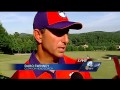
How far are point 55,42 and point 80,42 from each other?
0.55 meters

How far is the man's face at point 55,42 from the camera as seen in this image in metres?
1.93

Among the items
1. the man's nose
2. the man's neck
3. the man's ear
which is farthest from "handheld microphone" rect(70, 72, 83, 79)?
the man's ear

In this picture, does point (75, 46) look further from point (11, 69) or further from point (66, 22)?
point (11, 69)

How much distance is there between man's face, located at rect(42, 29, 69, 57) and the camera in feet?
6.33

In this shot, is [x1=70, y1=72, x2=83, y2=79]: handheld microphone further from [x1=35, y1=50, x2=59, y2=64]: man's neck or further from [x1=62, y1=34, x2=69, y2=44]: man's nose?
[x1=62, y1=34, x2=69, y2=44]: man's nose

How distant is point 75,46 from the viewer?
7.73 feet

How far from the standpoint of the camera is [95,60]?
7.03 ft

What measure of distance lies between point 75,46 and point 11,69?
0.76 meters

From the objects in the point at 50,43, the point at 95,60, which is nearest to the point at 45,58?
the point at 50,43

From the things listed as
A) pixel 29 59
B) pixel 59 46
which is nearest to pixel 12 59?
pixel 29 59

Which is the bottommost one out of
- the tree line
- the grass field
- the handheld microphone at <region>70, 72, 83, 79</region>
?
the handheld microphone at <region>70, 72, 83, 79</region>

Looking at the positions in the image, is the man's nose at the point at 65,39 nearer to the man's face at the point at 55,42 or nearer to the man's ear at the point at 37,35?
the man's face at the point at 55,42

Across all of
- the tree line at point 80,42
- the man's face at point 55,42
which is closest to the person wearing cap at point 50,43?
the man's face at point 55,42

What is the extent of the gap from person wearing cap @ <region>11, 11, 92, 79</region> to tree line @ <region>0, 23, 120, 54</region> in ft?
0.76
